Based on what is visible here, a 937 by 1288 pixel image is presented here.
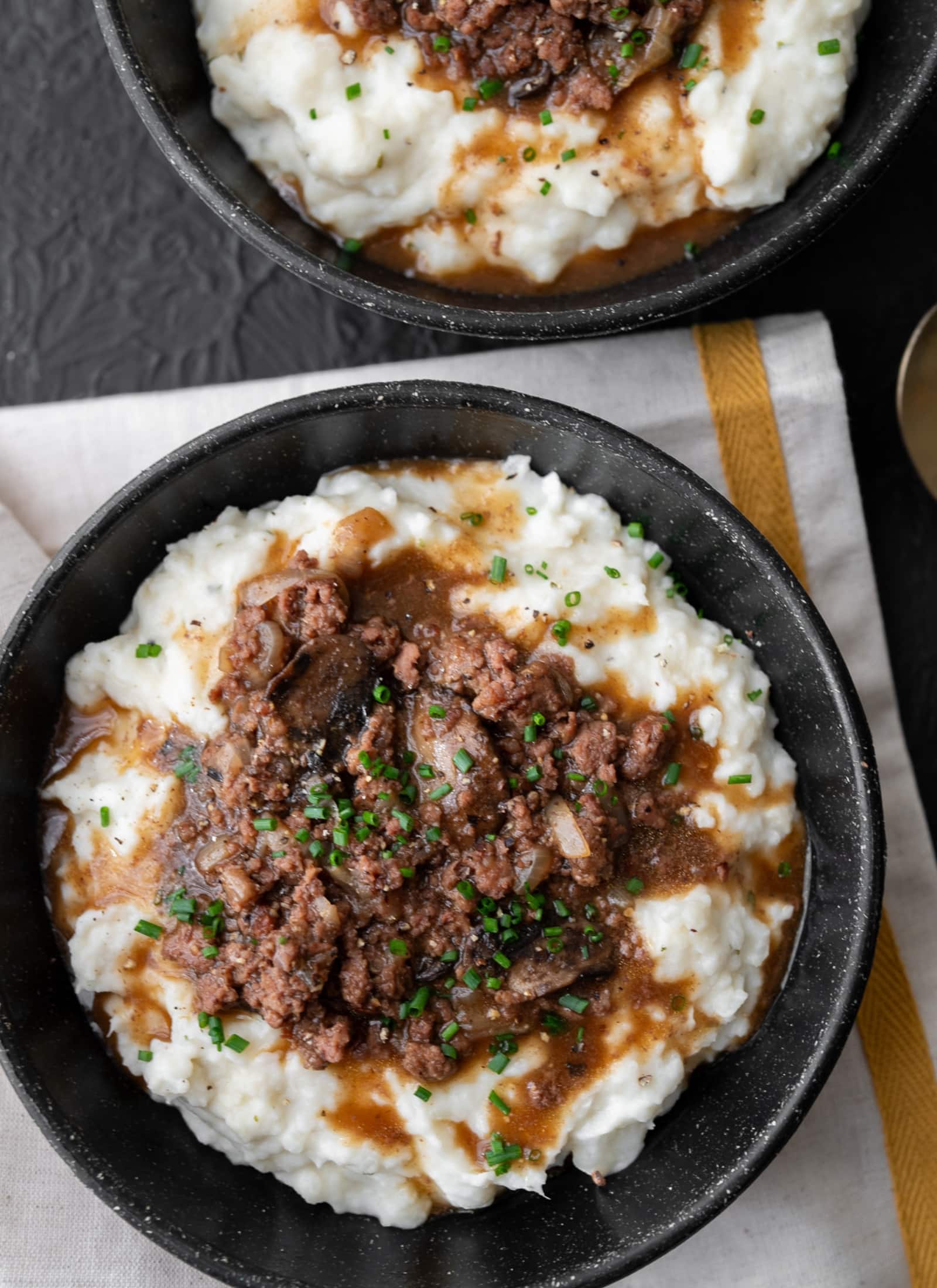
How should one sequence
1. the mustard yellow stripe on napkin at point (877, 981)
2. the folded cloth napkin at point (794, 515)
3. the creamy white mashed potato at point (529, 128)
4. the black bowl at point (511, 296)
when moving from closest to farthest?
the black bowl at point (511, 296) < the creamy white mashed potato at point (529, 128) < the folded cloth napkin at point (794, 515) < the mustard yellow stripe on napkin at point (877, 981)

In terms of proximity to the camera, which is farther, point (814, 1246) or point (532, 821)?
point (814, 1246)

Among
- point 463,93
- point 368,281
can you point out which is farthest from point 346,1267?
point 463,93

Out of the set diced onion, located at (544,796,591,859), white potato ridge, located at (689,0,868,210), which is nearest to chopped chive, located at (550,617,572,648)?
diced onion, located at (544,796,591,859)

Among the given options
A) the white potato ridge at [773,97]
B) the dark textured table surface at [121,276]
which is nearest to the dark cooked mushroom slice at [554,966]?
the dark textured table surface at [121,276]

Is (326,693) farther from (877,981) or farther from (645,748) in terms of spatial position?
(877,981)

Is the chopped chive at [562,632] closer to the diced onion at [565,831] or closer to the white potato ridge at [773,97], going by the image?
the diced onion at [565,831]

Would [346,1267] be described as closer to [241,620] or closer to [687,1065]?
[687,1065]
